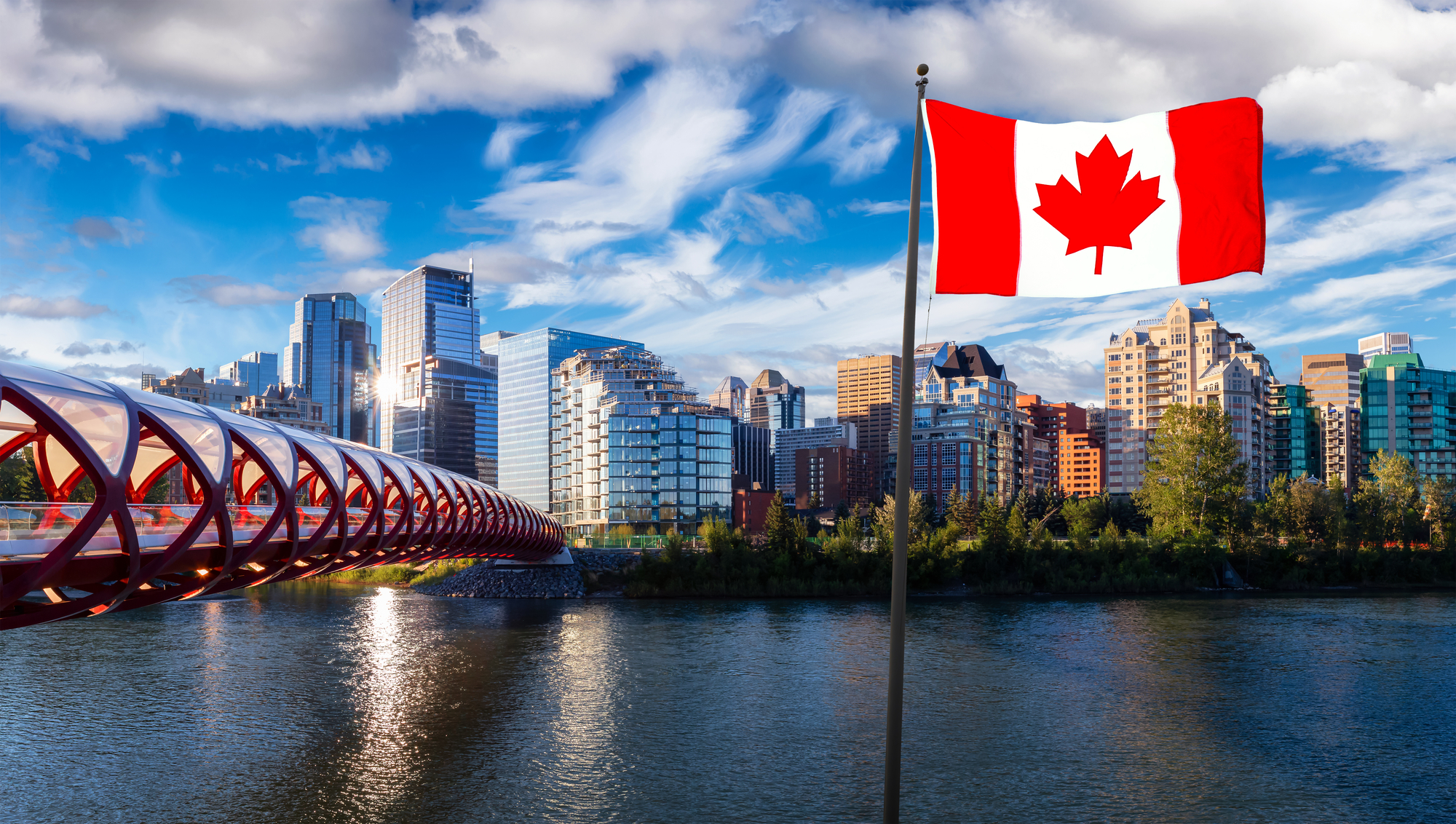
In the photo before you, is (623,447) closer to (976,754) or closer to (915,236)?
(976,754)

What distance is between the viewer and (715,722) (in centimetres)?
3183

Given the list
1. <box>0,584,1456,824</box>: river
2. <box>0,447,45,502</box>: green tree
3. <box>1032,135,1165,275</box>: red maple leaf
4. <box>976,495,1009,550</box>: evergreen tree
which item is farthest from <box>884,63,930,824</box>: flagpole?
<box>0,447,45,502</box>: green tree

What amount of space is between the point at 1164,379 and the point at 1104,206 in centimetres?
16334

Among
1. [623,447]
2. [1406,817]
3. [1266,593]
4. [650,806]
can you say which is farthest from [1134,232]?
[623,447]

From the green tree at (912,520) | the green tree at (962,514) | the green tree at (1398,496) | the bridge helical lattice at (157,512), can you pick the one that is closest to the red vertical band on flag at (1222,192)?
the bridge helical lattice at (157,512)

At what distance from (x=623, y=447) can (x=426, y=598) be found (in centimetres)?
4944

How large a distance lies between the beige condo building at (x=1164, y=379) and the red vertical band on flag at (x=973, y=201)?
156 m

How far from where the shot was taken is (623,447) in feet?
398

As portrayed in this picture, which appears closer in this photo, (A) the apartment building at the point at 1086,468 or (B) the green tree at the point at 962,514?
(B) the green tree at the point at 962,514

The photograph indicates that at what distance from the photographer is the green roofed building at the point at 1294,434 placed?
6703 inches

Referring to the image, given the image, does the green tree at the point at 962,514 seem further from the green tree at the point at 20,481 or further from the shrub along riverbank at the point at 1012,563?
the green tree at the point at 20,481

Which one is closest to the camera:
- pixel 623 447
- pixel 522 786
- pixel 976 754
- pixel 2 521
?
pixel 2 521

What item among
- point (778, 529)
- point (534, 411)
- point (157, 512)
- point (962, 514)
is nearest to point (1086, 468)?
point (962, 514)

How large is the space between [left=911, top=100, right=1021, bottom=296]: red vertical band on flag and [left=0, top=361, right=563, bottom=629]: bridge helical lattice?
13.8m
